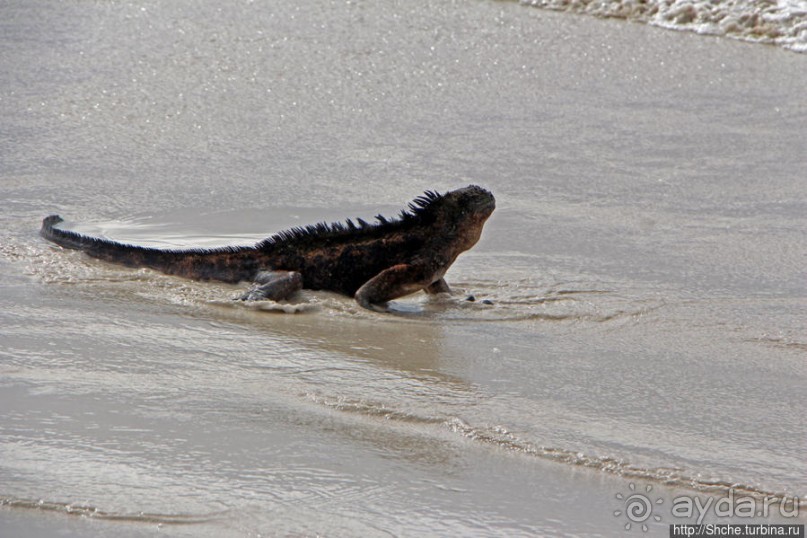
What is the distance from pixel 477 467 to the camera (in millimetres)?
4277

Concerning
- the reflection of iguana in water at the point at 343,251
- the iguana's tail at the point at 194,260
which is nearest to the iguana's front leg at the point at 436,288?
the reflection of iguana in water at the point at 343,251

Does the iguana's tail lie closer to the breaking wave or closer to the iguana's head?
the iguana's head

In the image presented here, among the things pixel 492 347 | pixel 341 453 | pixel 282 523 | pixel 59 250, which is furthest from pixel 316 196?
pixel 282 523

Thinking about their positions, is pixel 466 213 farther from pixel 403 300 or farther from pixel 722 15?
pixel 722 15

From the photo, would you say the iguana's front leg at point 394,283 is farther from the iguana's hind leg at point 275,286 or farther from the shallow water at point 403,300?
the iguana's hind leg at point 275,286

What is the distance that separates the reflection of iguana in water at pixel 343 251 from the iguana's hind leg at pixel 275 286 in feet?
0.05

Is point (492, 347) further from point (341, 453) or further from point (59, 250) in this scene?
point (59, 250)

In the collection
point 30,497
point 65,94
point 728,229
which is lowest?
point 30,497

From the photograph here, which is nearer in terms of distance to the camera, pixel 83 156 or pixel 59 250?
pixel 59 250

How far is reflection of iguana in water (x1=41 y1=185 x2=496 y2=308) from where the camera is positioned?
22.7ft

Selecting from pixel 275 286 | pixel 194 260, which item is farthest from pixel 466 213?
pixel 194 260

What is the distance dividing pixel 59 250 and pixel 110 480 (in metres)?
3.36

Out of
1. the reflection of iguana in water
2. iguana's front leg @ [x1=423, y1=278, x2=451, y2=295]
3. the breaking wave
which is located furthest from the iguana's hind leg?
the breaking wave

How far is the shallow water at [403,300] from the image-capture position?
4.16m
